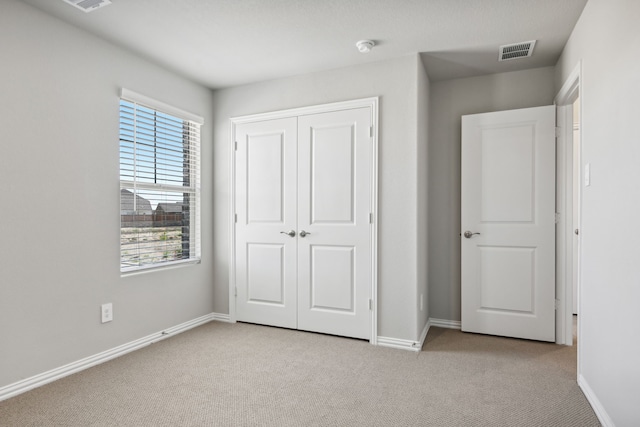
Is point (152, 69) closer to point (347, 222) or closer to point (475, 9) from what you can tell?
point (347, 222)

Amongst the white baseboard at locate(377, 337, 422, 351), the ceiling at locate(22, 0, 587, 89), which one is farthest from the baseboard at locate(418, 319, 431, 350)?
the ceiling at locate(22, 0, 587, 89)

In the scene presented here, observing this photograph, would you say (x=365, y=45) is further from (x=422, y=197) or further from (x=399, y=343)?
(x=399, y=343)

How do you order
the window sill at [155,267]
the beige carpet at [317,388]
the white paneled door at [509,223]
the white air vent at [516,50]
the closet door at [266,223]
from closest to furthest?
the beige carpet at [317,388], the white air vent at [516,50], the window sill at [155,267], the white paneled door at [509,223], the closet door at [266,223]

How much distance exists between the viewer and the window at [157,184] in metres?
2.96

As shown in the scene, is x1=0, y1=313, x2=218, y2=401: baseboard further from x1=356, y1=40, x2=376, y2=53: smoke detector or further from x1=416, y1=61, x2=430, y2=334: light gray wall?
x1=356, y1=40, x2=376, y2=53: smoke detector

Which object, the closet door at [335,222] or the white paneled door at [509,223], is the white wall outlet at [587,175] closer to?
the white paneled door at [509,223]

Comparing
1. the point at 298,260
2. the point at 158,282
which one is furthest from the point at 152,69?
the point at 298,260

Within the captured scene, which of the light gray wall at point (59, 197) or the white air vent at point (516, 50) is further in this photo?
the white air vent at point (516, 50)

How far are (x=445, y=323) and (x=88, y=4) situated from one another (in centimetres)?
385

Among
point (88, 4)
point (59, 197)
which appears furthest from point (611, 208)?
point (59, 197)

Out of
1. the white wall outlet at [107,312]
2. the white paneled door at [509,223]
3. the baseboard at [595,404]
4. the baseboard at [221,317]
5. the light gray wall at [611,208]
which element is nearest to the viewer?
the light gray wall at [611,208]

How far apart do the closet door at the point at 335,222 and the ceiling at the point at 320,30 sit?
0.62 meters

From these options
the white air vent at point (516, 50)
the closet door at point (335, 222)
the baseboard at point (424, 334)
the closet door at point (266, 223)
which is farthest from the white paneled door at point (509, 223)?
the closet door at point (266, 223)

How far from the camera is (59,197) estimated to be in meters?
2.46
